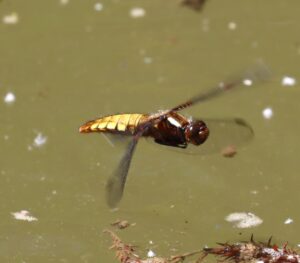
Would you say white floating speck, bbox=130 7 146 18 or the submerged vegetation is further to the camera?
white floating speck, bbox=130 7 146 18

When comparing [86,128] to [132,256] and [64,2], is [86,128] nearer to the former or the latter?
[132,256]

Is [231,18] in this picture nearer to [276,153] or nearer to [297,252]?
[276,153]

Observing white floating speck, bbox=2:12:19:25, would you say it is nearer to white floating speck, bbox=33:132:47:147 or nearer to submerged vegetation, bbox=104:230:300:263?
white floating speck, bbox=33:132:47:147

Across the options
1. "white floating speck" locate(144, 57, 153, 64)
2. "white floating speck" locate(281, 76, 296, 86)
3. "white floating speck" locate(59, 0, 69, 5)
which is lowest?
"white floating speck" locate(281, 76, 296, 86)

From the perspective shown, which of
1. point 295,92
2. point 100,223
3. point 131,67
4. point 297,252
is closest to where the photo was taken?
point 297,252

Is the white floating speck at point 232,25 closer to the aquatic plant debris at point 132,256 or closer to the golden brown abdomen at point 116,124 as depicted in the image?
the golden brown abdomen at point 116,124

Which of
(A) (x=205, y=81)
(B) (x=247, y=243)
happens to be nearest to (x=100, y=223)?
(B) (x=247, y=243)

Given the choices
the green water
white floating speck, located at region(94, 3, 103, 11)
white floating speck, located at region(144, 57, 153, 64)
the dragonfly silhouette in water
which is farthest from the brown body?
white floating speck, located at region(94, 3, 103, 11)
